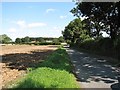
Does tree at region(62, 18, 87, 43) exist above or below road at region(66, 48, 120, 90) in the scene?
above

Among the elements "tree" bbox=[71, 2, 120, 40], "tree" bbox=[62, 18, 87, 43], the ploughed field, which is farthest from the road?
"tree" bbox=[62, 18, 87, 43]

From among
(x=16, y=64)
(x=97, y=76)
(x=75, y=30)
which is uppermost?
(x=75, y=30)

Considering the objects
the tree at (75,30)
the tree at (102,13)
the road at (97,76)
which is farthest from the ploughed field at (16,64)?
the tree at (75,30)

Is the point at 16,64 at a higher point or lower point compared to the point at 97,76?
higher

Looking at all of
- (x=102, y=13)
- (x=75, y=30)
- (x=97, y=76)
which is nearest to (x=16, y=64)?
(x=97, y=76)

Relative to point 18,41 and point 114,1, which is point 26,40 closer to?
point 18,41

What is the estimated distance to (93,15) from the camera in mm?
36344

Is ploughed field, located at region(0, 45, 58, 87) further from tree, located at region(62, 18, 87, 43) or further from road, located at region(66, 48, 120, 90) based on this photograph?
tree, located at region(62, 18, 87, 43)

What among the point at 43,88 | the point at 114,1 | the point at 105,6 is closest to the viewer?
the point at 43,88

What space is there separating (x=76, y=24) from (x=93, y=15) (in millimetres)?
78005

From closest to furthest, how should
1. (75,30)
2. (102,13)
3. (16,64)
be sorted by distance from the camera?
(16,64) → (102,13) → (75,30)

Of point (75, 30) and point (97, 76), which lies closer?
point (97, 76)

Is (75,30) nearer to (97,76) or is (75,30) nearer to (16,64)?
(16,64)

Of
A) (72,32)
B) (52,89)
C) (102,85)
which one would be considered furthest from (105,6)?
(72,32)
